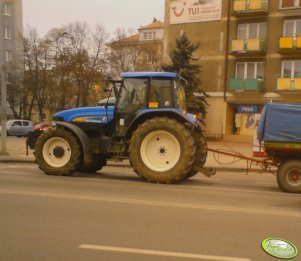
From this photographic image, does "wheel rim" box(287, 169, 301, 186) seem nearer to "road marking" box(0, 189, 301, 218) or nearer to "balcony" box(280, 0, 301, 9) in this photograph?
"road marking" box(0, 189, 301, 218)

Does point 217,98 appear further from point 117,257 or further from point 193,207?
point 117,257

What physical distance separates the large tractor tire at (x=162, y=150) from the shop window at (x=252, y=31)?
2670 centimetres

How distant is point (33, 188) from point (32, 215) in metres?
2.73

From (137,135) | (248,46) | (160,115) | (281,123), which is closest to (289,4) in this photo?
(248,46)

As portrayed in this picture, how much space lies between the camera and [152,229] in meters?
6.54

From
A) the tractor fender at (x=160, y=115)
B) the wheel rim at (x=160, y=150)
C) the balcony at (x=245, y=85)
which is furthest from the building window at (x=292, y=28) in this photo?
the wheel rim at (x=160, y=150)

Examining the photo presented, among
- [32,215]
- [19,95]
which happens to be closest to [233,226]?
[32,215]

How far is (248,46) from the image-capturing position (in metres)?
35.5

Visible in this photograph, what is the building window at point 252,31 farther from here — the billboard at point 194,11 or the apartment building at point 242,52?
the billboard at point 194,11

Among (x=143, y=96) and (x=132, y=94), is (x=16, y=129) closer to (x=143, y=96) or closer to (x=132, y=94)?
(x=132, y=94)

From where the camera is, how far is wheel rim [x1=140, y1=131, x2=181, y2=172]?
11469 mm

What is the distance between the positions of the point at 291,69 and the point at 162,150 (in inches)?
1037

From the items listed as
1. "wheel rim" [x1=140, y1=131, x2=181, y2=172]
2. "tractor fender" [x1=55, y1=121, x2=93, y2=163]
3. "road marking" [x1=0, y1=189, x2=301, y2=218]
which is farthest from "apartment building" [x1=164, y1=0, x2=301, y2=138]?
"road marking" [x1=0, y1=189, x2=301, y2=218]

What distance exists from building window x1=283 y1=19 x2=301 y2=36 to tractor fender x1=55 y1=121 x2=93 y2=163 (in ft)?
88.6
